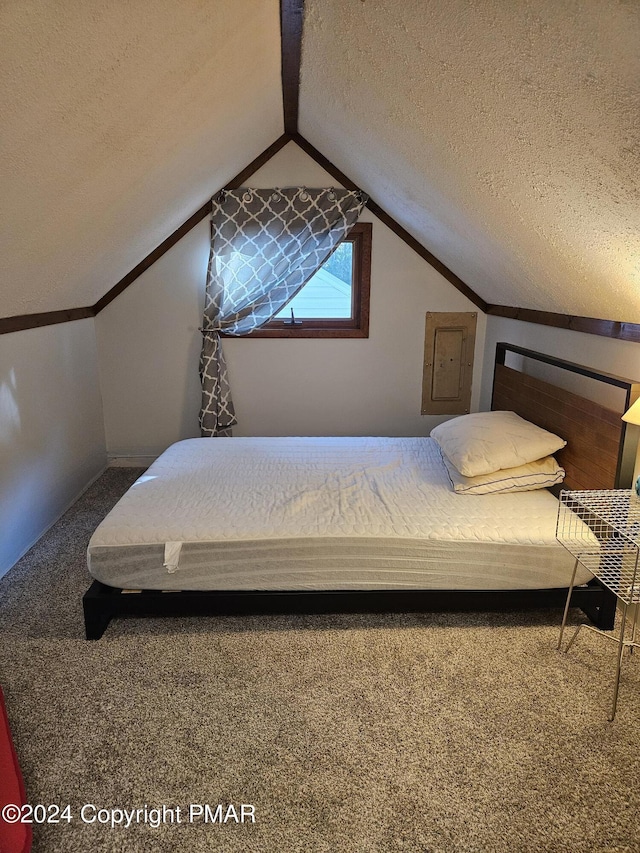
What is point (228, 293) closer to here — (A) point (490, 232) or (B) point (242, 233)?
(B) point (242, 233)

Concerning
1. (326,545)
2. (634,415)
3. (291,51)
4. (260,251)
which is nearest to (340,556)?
(326,545)

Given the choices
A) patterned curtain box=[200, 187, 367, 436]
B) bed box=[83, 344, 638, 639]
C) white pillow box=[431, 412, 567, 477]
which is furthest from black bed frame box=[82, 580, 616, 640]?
patterned curtain box=[200, 187, 367, 436]

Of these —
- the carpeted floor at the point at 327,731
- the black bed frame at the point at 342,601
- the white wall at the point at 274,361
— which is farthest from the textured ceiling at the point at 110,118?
the carpeted floor at the point at 327,731

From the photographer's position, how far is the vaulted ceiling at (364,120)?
51.1 inches

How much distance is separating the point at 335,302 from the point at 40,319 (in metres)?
1.95

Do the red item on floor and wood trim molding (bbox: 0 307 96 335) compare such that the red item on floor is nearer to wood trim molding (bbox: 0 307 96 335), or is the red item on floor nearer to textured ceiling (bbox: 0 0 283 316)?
textured ceiling (bbox: 0 0 283 316)

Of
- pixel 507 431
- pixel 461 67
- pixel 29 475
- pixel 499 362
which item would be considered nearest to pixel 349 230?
pixel 499 362

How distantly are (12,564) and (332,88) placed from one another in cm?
261

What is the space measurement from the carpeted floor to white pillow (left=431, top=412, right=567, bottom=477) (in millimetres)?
649

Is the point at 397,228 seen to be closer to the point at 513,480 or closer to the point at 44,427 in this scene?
the point at 513,480

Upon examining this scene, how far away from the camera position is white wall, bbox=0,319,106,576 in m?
2.69

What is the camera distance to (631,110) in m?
1.25

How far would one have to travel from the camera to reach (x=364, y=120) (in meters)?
2.54

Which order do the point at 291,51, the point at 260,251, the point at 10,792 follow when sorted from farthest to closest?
Answer: the point at 260,251, the point at 291,51, the point at 10,792
